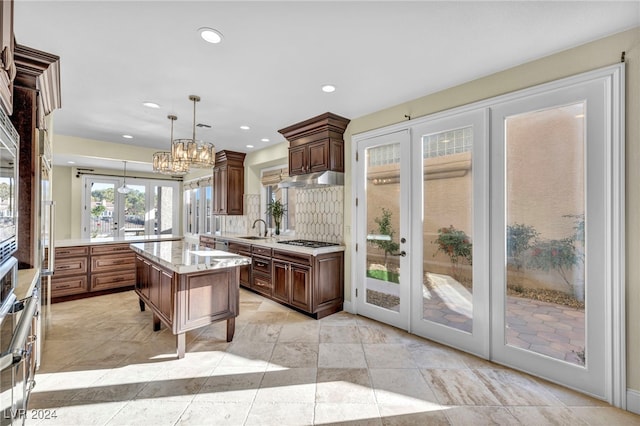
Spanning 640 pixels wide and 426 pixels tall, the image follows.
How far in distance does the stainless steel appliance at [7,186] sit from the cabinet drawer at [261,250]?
2637 millimetres

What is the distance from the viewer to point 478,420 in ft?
5.96

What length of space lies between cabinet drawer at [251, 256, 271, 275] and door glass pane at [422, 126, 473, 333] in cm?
215

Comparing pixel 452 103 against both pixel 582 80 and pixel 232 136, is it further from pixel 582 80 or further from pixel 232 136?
pixel 232 136

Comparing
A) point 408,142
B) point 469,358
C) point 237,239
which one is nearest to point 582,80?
point 408,142

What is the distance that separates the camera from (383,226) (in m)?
3.43

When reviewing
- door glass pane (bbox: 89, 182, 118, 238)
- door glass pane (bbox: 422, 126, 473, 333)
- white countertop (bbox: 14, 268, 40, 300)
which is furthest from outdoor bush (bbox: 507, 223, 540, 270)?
door glass pane (bbox: 89, 182, 118, 238)

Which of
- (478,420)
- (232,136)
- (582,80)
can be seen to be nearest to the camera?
(478,420)

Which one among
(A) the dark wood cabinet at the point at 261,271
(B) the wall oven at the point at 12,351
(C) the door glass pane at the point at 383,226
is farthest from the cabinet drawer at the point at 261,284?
(B) the wall oven at the point at 12,351

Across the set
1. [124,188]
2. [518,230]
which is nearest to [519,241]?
[518,230]

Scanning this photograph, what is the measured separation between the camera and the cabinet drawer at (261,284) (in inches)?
164

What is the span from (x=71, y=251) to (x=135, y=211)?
2993mm

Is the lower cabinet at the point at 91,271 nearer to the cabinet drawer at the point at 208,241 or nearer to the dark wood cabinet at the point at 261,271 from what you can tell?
the cabinet drawer at the point at 208,241

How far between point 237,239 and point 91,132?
2664mm

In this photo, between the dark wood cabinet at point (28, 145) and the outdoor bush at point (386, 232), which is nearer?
the dark wood cabinet at point (28, 145)
